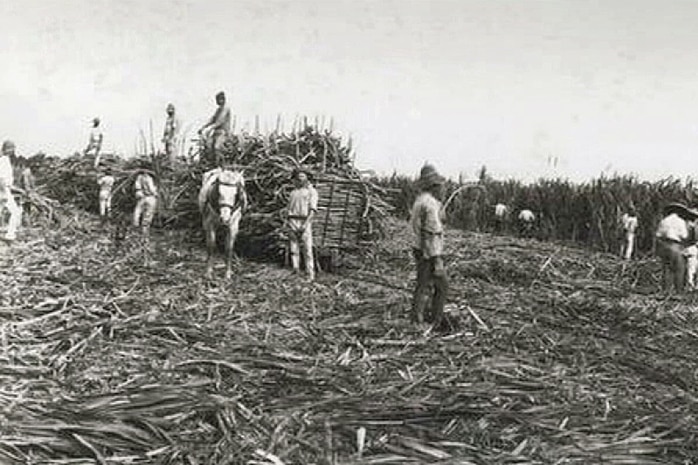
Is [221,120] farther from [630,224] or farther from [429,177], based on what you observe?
[630,224]

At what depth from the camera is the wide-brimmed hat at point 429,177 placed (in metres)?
9.70

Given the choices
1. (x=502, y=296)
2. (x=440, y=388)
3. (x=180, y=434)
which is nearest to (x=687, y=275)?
(x=502, y=296)

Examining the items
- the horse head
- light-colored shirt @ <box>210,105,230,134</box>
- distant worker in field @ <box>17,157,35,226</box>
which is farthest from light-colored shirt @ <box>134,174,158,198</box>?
the horse head

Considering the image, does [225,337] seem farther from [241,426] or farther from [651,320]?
[651,320]

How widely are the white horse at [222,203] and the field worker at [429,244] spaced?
3.47 metres

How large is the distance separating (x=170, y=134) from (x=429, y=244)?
402 inches

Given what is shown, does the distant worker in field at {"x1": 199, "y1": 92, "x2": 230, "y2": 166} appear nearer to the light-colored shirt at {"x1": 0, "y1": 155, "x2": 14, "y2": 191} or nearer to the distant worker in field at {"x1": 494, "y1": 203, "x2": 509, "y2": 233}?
the light-colored shirt at {"x1": 0, "y1": 155, "x2": 14, "y2": 191}

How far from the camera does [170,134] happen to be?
18.5m

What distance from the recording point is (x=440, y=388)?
698 cm

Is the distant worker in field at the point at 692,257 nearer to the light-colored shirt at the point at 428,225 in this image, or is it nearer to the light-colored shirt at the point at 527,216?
the light-colored shirt at the point at 428,225

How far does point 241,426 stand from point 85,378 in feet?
5.39

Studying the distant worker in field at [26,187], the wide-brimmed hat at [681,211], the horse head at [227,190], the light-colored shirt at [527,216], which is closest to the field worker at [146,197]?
the distant worker in field at [26,187]

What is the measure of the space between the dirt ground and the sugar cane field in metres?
0.02

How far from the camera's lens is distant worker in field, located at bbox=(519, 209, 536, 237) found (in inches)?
1007
